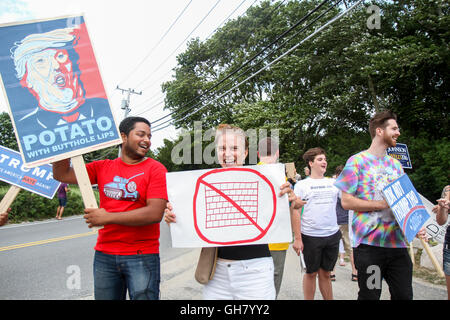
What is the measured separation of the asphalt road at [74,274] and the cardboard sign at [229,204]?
164 cm

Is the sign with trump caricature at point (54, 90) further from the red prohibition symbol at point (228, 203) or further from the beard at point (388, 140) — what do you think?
the beard at point (388, 140)

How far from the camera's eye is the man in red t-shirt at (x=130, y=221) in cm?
187

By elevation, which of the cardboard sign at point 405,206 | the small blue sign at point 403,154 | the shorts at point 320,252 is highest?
the cardboard sign at point 405,206

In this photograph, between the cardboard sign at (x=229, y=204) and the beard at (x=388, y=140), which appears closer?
the cardboard sign at (x=229, y=204)

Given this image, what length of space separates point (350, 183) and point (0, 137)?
44.1m

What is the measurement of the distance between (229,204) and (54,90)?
1.43 meters

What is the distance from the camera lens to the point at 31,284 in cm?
427

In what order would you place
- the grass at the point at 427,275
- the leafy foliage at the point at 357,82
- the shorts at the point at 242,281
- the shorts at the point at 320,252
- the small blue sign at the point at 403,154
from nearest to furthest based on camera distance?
the shorts at the point at 242,281 → the shorts at the point at 320,252 → the grass at the point at 427,275 → the small blue sign at the point at 403,154 → the leafy foliage at the point at 357,82

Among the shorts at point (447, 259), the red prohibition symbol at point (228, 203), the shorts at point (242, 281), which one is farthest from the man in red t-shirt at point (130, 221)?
the shorts at point (447, 259)

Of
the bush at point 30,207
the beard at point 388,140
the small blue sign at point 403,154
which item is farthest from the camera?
the bush at point 30,207

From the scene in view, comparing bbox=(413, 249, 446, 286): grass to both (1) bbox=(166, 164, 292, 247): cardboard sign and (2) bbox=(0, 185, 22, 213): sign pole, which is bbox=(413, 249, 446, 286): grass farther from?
(2) bbox=(0, 185, 22, 213): sign pole

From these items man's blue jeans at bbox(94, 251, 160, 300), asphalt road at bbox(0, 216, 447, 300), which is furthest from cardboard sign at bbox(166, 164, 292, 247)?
asphalt road at bbox(0, 216, 447, 300)

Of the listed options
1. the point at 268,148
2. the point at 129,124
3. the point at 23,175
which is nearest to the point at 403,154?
the point at 268,148
